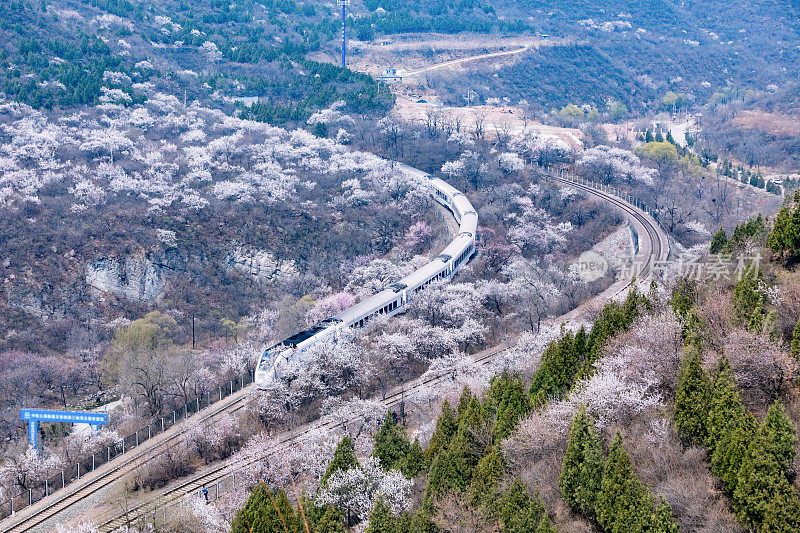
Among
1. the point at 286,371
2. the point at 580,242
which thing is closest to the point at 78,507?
the point at 286,371

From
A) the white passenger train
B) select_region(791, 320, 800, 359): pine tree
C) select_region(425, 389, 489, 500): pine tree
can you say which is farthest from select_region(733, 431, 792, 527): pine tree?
the white passenger train

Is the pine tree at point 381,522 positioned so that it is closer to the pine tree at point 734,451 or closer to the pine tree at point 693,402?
the pine tree at point 693,402

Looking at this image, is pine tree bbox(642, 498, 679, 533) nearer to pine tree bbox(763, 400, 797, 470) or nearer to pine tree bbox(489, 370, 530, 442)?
pine tree bbox(763, 400, 797, 470)

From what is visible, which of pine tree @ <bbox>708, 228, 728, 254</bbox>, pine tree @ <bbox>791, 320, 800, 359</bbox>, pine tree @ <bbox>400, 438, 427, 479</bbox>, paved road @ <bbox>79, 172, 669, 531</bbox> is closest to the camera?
pine tree @ <bbox>791, 320, 800, 359</bbox>

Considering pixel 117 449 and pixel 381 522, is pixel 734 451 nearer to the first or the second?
pixel 381 522

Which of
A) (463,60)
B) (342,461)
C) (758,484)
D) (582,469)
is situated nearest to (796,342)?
(758,484)

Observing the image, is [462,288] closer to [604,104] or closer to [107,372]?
[107,372]

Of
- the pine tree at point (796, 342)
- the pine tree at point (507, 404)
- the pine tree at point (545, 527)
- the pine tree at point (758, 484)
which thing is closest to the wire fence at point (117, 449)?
the pine tree at point (507, 404)
